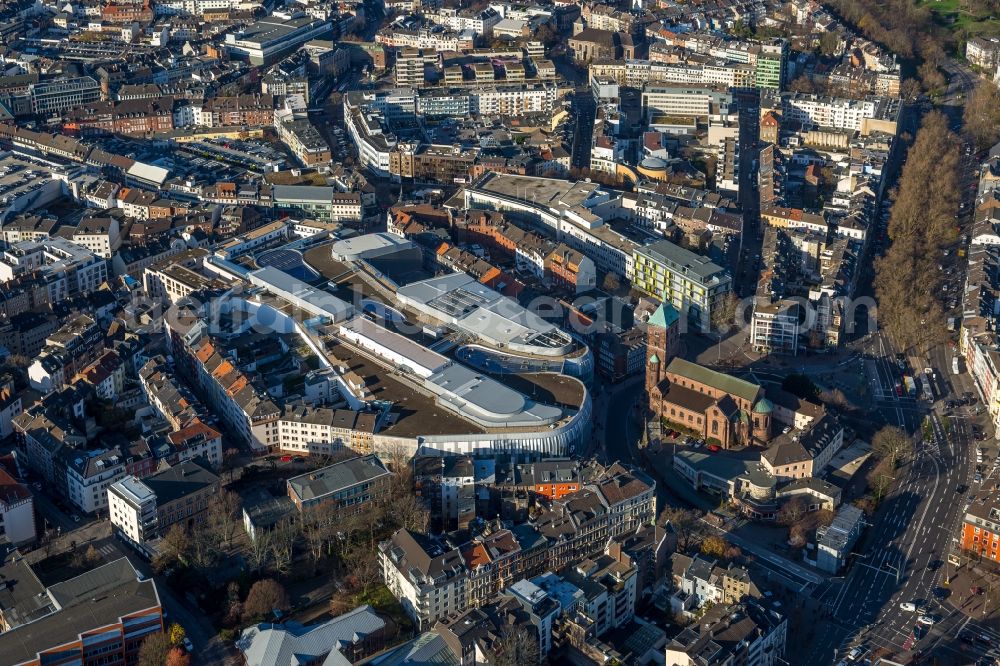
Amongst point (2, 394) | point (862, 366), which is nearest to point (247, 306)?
point (2, 394)

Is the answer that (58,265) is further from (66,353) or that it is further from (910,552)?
(910,552)

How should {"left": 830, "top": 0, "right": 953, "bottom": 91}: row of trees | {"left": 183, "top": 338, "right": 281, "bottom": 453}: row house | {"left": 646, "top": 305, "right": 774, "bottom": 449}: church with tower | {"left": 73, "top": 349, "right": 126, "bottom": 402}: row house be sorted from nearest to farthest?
{"left": 183, "top": 338, "right": 281, "bottom": 453}: row house
{"left": 646, "top": 305, "right": 774, "bottom": 449}: church with tower
{"left": 73, "top": 349, "right": 126, "bottom": 402}: row house
{"left": 830, "top": 0, "right": 953, "bottom": 91}: row of trees

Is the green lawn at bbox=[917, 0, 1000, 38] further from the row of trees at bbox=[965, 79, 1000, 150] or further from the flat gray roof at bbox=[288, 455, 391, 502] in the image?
the flat gray roof at bbox=[288, 455, 391, 502]

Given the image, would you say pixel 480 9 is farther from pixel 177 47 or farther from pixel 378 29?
pixel 177 47

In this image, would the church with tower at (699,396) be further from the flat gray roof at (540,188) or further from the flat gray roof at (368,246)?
the flat gray roof at (540,188)

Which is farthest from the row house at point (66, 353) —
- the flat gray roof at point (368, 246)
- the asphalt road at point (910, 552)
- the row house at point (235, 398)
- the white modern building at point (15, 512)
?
the asphalt road at point (910, 552)

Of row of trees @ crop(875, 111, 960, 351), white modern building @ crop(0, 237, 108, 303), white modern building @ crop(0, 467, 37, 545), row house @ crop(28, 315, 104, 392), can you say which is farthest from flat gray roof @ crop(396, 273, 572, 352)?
white modern building @ crop(0, 467, 37, 545)
